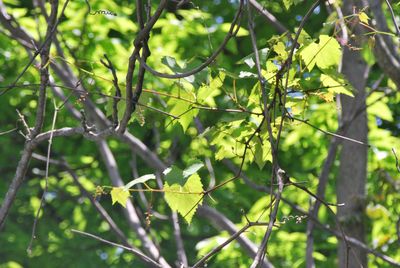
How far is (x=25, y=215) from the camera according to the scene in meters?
7.71

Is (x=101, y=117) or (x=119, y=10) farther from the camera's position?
(x=119, y=10)

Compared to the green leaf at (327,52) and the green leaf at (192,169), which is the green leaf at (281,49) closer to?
the green leaf at (327,52)

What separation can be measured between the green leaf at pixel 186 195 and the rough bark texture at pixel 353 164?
7.08 feet

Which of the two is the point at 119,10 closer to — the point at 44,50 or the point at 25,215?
the point at 25,215

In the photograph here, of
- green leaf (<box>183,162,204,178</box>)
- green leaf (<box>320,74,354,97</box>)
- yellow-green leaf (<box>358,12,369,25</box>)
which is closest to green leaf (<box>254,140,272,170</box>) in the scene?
green leaf (<box>320,74,354,97</box>)

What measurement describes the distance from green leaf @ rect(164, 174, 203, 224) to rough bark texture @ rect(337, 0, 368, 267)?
2157 millimetres

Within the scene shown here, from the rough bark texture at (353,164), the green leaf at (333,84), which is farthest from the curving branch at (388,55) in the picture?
the rough bark texture at (353,164)

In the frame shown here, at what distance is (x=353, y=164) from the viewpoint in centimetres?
439

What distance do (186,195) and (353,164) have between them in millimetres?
2395

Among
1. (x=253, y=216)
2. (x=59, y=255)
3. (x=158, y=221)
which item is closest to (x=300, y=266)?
(x=253, y=216)

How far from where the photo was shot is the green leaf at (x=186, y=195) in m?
2.14

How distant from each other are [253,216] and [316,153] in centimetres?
123

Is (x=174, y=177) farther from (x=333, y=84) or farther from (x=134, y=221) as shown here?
(x=134, y=221)

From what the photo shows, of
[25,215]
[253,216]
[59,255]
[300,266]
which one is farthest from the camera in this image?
[25,215]
